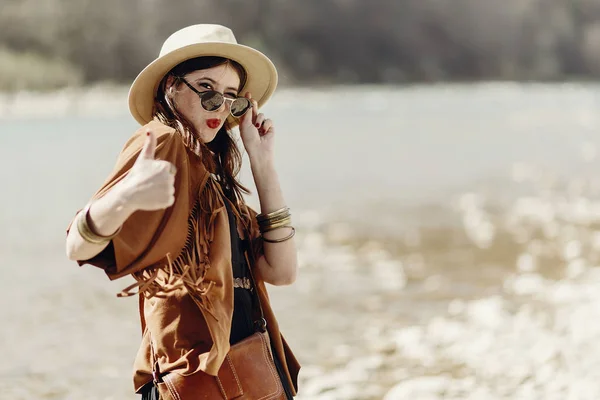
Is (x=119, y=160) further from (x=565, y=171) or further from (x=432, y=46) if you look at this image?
(x=432, y=46)

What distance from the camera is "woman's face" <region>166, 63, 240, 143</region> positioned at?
1.94 meters

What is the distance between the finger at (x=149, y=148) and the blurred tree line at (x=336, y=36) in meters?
49.3

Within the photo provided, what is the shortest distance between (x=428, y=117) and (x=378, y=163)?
17245 mm

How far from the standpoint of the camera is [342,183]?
47.8 feet

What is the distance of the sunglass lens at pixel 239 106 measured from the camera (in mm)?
1997

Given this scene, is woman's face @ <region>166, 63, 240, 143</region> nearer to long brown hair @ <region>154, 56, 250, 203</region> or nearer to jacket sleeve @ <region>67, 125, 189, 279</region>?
long brown hair @ <region>154, 56, 250, 203</region>

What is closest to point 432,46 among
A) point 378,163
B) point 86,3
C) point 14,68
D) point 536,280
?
point 86,3

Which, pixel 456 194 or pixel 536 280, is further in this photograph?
pixel 456 194

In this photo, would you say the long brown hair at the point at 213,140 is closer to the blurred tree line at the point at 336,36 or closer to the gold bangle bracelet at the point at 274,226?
the gold bangle bracelet at the point at 274,226

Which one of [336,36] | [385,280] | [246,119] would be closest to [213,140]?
[246,119]

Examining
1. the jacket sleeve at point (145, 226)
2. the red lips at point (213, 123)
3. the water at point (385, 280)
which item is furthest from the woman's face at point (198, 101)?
the water at point (385, 280)

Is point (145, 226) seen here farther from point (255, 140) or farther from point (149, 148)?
point (255, 140)

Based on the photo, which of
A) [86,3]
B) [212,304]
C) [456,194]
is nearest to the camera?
[212,304]

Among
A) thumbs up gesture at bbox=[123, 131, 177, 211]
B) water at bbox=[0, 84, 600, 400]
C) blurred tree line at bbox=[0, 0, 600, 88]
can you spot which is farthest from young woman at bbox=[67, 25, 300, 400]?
blurred tree line at bbox=[0, 0, 600, 88]
